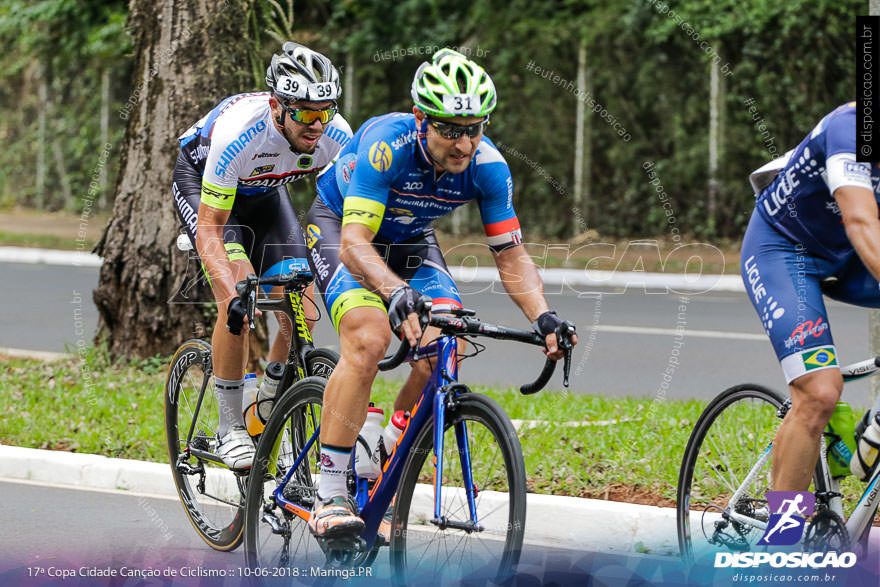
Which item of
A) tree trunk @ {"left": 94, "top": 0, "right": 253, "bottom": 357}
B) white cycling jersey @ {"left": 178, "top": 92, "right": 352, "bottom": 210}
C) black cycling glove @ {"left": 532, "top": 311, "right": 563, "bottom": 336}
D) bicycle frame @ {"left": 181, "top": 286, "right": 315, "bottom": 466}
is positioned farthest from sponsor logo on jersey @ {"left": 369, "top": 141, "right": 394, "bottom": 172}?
tree trunk @ {"left": 94, "top": 0, "right": 253, "bottom": 357}

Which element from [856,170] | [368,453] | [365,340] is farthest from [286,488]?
[856,170]

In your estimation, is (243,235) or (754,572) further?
(243,235)

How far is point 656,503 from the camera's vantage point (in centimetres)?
568

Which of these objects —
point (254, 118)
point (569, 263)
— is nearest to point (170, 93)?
point (254, 118)

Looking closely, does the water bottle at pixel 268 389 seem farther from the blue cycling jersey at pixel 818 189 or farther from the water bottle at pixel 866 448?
the water bottle at pixel 866 448

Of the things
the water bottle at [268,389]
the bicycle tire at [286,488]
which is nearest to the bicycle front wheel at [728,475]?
the bicycle tire at [286,488]

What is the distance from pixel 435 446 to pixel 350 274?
2.71ft

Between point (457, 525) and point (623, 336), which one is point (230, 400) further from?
point (623, 336)

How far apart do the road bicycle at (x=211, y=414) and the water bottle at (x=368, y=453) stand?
40 centimetres

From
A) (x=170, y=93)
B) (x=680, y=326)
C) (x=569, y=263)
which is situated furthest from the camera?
(x=569, y=263)

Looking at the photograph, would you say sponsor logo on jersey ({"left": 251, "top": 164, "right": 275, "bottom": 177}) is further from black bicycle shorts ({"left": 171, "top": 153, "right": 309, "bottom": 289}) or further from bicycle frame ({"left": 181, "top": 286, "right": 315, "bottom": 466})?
bicycle frame ({"left": 181, "top": 286, "right": 315, "bottom": 466})

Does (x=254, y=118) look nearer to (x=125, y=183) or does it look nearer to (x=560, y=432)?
(x=560, y=432)

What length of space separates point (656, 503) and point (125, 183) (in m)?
5.15

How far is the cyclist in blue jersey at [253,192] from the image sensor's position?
5.19 meters
